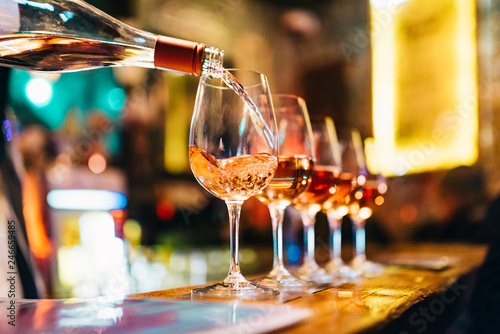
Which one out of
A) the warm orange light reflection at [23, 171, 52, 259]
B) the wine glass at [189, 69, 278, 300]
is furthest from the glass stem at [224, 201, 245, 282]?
the warm orange light reflection at [23, 171, 52, 259]

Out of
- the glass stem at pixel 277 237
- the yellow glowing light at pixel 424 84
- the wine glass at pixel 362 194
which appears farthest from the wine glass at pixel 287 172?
the yellow glowing light at pixel 424 84

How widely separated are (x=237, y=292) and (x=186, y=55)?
0.96 ft

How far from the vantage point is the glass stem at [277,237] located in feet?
2.34

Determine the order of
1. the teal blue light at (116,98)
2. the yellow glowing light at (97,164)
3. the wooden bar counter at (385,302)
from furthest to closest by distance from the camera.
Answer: the teal blue light at (116,98) → the yellow glowing light at (97,164) → the wooden bar counter at (385,302)

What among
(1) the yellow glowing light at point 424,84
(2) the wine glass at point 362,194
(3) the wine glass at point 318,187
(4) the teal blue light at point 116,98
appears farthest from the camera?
(1) the yellow glowing light at point 424,84

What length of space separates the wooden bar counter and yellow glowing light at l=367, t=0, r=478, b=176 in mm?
3064

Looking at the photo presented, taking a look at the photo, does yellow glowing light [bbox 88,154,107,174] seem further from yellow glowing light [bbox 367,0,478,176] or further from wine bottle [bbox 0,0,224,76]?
yellow glowing light [bbox 367,0,478,176]

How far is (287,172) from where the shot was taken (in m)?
0.73

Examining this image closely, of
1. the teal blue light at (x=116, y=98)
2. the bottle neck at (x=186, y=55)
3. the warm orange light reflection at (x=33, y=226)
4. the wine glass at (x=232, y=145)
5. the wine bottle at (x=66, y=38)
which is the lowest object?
the warm orange light reflection at (x=33, y=226)

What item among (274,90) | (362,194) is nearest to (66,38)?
(362,194)

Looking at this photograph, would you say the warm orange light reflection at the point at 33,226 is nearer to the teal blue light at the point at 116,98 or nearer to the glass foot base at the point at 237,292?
the glass foot base at the point at 237,292

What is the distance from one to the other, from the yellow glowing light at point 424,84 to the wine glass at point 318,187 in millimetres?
2994

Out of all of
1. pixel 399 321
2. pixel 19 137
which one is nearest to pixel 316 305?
pixel 399 321

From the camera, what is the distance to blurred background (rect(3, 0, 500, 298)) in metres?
2.65
